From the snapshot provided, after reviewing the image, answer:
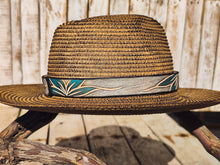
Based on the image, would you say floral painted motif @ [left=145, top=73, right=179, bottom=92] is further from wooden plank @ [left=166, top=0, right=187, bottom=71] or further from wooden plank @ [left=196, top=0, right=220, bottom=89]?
wooden plank @ [left=196, top=0, right=220, bottom=89]

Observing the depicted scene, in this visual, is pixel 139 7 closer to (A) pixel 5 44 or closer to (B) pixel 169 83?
(A) pixel 5 44

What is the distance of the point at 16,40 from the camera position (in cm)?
262

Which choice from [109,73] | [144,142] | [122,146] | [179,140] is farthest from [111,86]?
[179,140]

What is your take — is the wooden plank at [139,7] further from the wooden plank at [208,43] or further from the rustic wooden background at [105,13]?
the wooden plank at [208,43]

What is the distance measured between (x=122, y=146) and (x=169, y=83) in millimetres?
1174

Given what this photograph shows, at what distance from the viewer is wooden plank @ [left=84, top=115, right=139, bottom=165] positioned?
7.06 ft

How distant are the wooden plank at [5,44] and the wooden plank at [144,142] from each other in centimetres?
117

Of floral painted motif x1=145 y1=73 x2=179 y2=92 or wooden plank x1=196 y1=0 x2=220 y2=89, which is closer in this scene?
floral painted motif x1=145 y1=73 x2=179 y2=92

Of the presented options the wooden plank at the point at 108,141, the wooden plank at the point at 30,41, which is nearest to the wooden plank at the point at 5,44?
the wooden plank at the point at 30,41

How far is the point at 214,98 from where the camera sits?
133 cm

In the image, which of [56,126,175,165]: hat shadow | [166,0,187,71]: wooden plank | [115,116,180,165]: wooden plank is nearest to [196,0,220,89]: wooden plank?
[166,0,187,71]: wooden plank

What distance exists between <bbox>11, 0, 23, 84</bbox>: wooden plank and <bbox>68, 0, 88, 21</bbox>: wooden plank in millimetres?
472

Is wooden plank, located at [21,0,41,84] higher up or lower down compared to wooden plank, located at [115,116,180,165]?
higher up

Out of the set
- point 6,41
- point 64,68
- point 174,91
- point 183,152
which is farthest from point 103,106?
point 6,41
